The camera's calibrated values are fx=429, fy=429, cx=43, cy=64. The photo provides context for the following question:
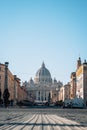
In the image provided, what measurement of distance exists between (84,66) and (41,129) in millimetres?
107386

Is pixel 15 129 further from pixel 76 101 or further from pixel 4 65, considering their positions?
pixel 4 65

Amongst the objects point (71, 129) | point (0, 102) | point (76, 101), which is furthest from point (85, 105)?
point (71, 129)

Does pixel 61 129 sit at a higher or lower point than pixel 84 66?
lower

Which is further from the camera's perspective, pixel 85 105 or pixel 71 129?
pixel 85 105

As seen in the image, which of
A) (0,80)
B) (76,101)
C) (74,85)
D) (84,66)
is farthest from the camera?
(74,85)

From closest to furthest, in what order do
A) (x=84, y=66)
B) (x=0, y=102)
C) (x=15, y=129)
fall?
1. (x=15, y=129)
2. (x=0, y=102)
3. (x=84, y=66)

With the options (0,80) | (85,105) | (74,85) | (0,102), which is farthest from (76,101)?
(74,85)

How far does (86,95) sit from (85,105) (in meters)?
6.91

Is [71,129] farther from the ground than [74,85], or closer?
closer

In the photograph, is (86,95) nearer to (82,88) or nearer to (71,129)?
(82,88)

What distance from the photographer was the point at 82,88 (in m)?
136

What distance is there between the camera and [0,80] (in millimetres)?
143125

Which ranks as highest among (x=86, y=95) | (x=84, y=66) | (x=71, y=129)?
(x=84, y=66)

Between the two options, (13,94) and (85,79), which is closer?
(85,79)
